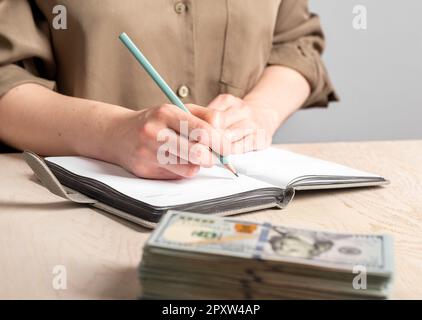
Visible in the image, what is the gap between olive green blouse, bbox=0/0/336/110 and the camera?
4.29 feet

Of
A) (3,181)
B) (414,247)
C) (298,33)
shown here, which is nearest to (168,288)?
(414,247)

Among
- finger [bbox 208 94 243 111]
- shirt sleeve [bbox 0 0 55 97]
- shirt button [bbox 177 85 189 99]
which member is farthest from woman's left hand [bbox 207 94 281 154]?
shirt sleeve [bbox 0 0 55 97]

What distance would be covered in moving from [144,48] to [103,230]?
63 cm

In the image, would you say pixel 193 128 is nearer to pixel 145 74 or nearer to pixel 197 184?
pixel 197 184

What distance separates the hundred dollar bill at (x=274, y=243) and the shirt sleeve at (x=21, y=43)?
714 mm

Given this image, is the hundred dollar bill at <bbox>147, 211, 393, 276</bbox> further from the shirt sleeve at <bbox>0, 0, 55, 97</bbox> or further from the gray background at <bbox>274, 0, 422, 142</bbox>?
the gray background at <bbox>274, 0, 422, 142</bbox>

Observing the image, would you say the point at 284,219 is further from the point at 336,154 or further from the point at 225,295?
the point at 336,154

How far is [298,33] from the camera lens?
164cm

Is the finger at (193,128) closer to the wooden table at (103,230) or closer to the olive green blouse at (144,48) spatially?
the wooden table at (103,230)

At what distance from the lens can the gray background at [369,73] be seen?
2270mm

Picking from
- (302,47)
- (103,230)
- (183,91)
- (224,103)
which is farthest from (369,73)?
(103,230)

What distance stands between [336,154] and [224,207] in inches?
18.5

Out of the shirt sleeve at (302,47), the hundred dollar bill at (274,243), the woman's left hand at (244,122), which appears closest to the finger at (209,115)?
the woman's left hand at (244,122)

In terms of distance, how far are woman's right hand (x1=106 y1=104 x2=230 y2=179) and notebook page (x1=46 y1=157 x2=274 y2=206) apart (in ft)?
0.06
